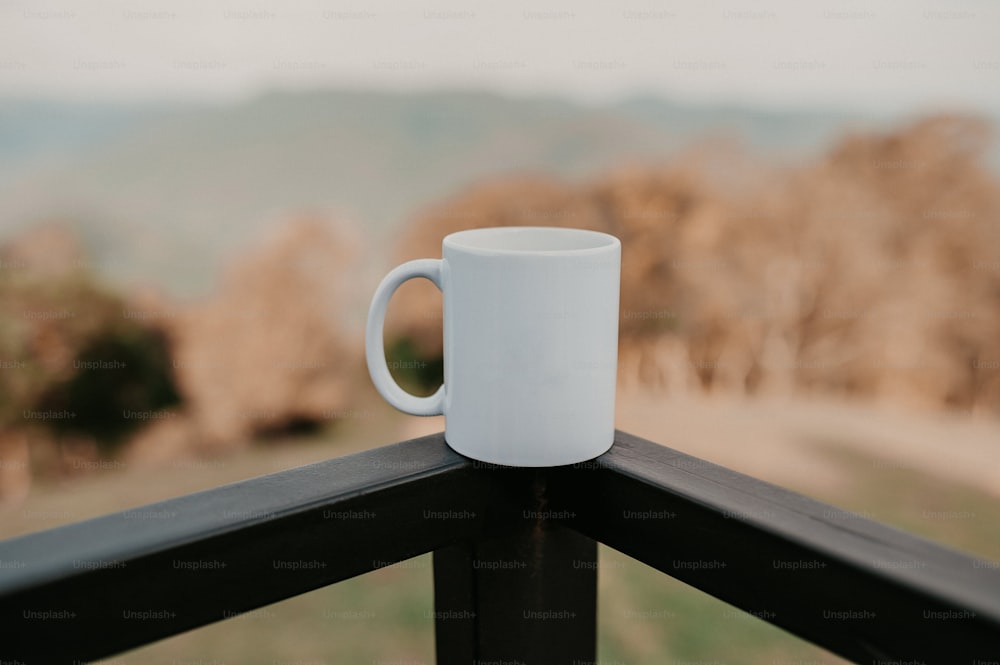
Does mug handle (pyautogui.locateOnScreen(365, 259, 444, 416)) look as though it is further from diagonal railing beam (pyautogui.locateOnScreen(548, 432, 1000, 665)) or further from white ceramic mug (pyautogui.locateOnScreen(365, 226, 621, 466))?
diagonal railing beam (pyautogui.locateOnScreen(548, 432, 1000, 665))

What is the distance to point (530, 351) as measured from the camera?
682 millimetres

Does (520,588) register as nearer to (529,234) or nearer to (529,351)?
(529,351)

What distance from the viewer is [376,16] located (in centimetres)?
597

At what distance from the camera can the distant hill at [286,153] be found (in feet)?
19.6

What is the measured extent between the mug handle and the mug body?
3 centimetres

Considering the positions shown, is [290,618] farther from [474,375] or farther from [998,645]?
[998,645]

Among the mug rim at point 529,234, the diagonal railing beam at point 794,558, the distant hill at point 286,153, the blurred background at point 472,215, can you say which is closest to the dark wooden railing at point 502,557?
the diagonal railing beam at point 794,558

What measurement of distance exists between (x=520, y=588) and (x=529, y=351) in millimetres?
228

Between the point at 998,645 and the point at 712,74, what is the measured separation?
6.33 meters

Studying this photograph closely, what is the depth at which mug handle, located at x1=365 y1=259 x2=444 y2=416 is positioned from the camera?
0.75m

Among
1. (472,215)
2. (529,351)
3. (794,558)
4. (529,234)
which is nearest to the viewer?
(794,558)

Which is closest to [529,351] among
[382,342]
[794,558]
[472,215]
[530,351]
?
[530,351]

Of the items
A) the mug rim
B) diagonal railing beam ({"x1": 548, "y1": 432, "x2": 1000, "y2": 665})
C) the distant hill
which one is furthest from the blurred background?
diagonal railing beam ({"x1": 548, "y1": 432, "x2": 1000, "y2": 665})

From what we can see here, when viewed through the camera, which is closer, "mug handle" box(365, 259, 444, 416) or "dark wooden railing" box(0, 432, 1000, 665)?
"dark wooden railing" box(0, 432, 1000, 665)
